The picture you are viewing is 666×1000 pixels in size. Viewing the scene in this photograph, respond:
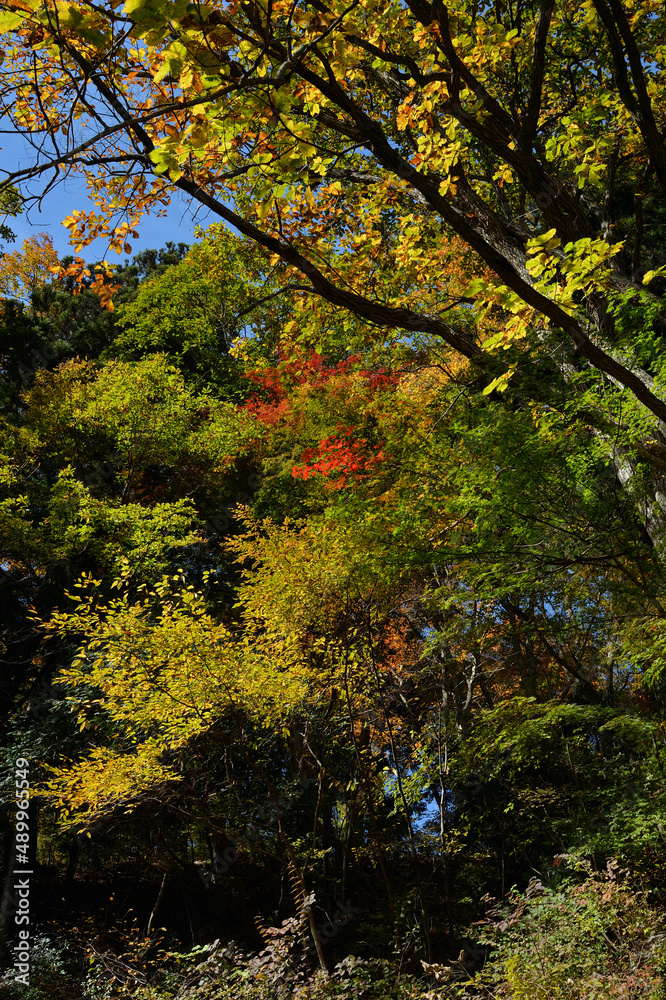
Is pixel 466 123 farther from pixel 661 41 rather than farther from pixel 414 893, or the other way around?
pixel 414 893

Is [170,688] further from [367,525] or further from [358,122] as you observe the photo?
[358,122]

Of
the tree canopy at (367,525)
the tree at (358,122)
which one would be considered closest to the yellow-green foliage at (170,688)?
the tree canopy at (367,525)

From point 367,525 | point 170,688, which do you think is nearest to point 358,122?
point 367,525

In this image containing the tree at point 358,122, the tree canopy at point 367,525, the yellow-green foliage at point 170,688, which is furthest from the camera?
the yellow-green foliage at point 170,688

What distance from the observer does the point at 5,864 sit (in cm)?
907

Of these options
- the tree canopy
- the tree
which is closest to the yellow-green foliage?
the tree canopy

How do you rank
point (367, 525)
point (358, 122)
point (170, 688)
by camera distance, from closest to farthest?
point (358, 122) < point (367, 525) < point (170, 688)

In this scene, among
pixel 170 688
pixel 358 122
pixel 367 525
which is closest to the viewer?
pixel 358 122

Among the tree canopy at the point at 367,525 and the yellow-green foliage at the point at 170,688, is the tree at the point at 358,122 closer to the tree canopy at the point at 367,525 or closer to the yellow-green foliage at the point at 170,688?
the tree canopy at the point at 367,525

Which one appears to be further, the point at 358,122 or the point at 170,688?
the point at 170,688

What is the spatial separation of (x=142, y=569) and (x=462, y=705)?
4994 mm

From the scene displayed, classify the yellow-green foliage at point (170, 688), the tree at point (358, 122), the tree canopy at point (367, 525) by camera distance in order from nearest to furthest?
the tree at point (358, 122) → the tree canopy at point (367, 525) → the yellow-green foliage at point (170, 688)

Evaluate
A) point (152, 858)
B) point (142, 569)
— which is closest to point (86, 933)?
point (152, 858)

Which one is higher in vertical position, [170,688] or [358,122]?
[358,122]
